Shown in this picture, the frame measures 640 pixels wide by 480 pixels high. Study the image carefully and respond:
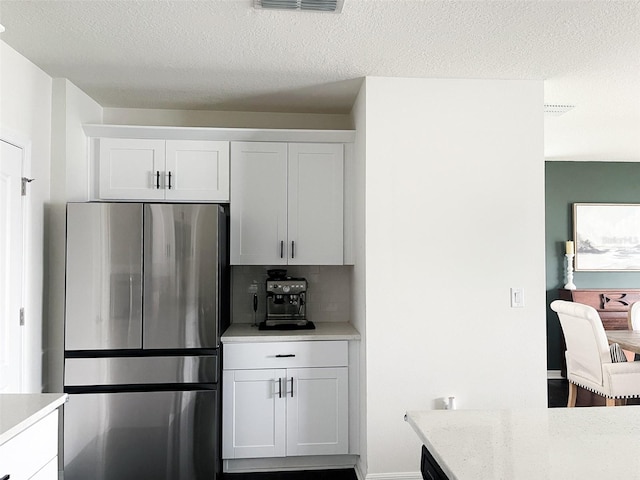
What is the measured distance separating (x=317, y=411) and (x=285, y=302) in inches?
30.6

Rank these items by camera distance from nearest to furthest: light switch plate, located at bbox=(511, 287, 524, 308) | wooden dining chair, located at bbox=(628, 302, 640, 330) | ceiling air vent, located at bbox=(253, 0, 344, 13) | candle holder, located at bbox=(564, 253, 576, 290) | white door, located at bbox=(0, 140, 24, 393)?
ceiling air vent, located at bbox=(253, 0, 344, 13), white door, located at bbox=(0, 140, 24, 393), light switch plate, located at bbox=(511, 287, 524, 308), wooden dining chair, located at bbox=(628, 302, 640, 330), candle holder, located at bbox=(564, 253, 576, 290)

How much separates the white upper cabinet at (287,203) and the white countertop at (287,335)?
18.5 inches

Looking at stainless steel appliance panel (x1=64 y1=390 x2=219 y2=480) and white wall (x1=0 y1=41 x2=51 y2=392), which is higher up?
white wall (x1=0 y1=41 x2=51 y2=392)

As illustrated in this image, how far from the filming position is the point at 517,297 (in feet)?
9.98

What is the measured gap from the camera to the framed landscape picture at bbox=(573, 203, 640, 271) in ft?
18.3

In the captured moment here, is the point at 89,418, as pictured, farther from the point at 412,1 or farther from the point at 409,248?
the point at 412,1

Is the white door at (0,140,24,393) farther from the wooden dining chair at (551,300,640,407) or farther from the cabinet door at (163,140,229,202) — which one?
the wooden dining chair at (551,300,640,407)

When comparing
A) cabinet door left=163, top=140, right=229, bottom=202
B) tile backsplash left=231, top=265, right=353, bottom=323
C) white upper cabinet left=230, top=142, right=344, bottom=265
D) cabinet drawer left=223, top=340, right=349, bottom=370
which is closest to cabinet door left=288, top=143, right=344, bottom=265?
white upper cabinet left=230, top=142, right=344, bottom=265

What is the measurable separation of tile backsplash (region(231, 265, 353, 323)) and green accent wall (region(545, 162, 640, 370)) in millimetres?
2908

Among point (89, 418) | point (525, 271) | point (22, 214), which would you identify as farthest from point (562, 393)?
point (22, 214)

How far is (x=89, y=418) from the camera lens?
2812mm

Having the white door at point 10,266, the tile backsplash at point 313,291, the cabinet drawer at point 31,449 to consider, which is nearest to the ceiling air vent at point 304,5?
the white door at point 10,266

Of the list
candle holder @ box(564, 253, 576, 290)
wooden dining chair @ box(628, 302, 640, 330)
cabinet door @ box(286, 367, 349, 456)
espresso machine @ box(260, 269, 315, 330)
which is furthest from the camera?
candle holder @ box(564, 253, 576, 290)

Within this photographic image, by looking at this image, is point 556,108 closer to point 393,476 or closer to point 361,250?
point 361,250
